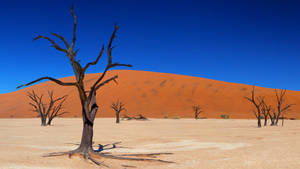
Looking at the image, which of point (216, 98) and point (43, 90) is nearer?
point (216, 98)

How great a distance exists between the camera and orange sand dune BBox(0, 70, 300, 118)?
50594 millimetres

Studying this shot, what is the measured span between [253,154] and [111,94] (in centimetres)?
5724

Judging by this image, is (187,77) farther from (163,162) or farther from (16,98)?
(163,162)

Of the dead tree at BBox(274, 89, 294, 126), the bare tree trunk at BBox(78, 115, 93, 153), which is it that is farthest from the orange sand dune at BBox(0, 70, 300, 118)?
the bare tree trunk at BBox(78, 115, 93, 153)

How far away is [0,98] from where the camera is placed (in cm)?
7556

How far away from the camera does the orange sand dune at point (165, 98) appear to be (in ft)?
166

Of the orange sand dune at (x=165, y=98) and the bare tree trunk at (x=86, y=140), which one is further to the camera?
the orange sand dune at (x=165, y=98)

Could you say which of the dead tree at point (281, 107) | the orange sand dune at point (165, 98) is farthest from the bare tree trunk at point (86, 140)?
the orange sand dune at point (165, 98)

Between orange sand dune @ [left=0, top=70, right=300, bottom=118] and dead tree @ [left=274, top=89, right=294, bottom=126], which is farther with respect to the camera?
orange sand dune @ [left=0, top=70, right=300, bottom=118]

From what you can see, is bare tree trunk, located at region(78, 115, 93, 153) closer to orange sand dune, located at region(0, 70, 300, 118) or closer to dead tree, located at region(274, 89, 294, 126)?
dead tree, located at region(274, 89, 294, 126)

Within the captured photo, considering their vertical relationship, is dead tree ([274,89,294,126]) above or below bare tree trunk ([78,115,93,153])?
above

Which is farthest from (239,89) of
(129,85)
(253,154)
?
(253,154)

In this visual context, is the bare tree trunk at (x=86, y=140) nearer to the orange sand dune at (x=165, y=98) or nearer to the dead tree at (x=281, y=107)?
the dead tree at (x=281, y=107)

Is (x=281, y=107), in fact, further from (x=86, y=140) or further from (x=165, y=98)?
(x=86, y=140)
